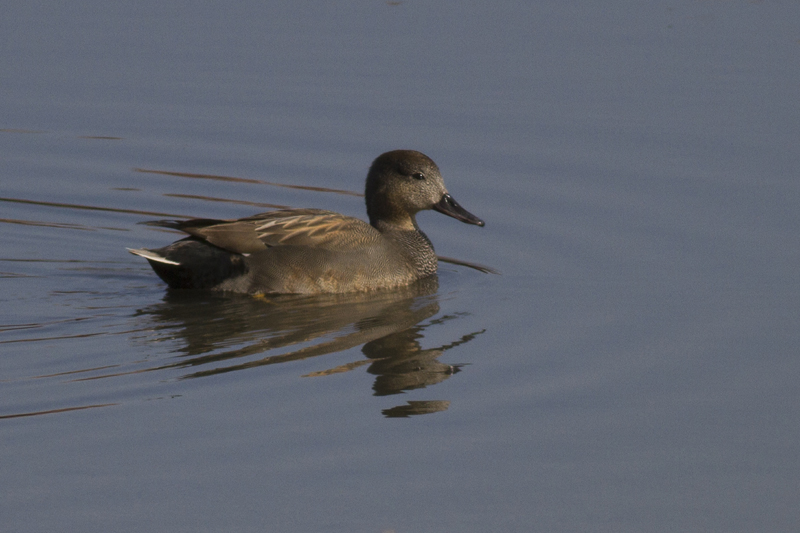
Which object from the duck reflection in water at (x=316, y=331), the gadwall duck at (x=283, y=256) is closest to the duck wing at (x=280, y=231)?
the gadwall duck at (x=283, y=256)

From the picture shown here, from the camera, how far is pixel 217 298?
403 inches

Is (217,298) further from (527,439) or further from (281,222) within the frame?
(527,439)

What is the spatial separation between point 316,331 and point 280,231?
1457 millimetres

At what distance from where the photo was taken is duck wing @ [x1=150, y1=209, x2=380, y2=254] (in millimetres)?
10219

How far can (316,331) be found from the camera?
916 centimetres

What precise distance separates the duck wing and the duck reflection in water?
42cm

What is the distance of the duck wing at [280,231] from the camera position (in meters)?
10.2

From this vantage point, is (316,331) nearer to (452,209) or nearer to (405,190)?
(405,190)

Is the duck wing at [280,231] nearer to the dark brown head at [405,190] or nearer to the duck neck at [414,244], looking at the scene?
the duck neck at [414,244]

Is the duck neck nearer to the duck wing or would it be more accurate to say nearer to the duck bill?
the duck bill

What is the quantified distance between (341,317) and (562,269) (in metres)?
2.03

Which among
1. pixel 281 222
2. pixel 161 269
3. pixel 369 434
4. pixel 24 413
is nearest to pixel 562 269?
pixel 281 222

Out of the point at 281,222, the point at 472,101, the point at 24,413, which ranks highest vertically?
the point at 472,101

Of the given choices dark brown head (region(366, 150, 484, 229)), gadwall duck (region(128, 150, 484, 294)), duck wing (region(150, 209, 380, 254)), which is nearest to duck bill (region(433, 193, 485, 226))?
dark brown head (region(366, 150, 484, 229))
